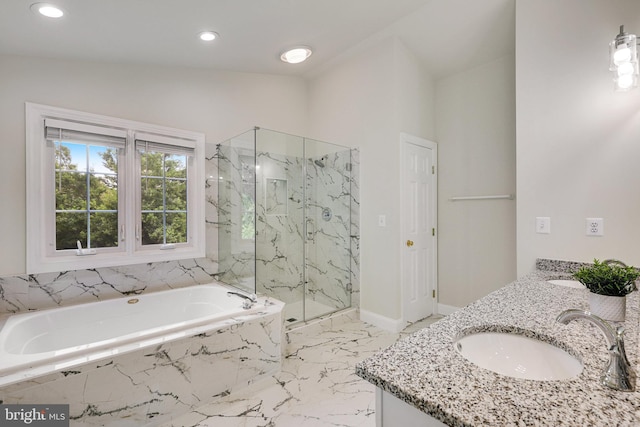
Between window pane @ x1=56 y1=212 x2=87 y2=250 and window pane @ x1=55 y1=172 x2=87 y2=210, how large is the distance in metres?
0.07

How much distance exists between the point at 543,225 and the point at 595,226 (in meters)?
0.28

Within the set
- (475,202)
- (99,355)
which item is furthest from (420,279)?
(99,355)

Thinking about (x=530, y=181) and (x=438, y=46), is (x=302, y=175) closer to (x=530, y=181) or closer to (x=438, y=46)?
(x=438, y=46)

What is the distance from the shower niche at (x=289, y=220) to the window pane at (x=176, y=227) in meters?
0.35

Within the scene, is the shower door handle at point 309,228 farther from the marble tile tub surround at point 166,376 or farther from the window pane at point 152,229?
the window pane at point 152,229

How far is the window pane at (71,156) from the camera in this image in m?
2.40

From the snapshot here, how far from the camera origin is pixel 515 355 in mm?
1087

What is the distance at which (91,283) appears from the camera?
2.48m

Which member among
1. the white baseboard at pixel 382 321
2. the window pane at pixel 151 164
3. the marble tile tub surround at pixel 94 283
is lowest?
the white baseboard at pixel 382 321

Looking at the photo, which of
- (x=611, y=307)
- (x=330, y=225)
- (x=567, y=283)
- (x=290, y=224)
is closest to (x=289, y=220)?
(x=290, y=224)

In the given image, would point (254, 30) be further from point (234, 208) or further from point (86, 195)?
point (86, 195)

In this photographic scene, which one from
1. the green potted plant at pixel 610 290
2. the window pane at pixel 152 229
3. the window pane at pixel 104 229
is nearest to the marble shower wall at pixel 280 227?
the window pane at pixel 152 229

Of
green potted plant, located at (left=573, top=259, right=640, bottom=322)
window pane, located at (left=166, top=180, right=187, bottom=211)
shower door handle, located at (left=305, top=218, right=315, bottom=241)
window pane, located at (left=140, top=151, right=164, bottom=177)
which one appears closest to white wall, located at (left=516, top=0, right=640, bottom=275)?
green potted plant, located at (left=573, top=259, right=640, bottom=322)

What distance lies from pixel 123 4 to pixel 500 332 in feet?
8.50
